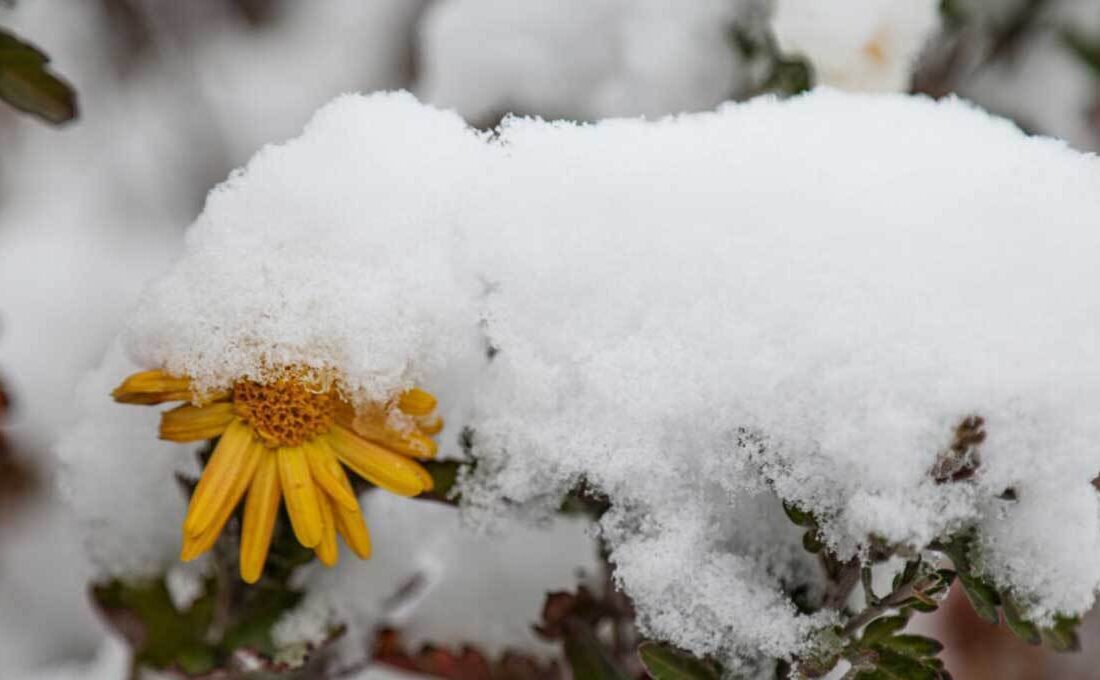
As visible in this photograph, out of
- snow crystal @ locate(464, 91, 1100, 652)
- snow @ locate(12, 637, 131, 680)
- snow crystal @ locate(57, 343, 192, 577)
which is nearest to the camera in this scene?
snow crystal @ locate(464, 91, 1100, 652)

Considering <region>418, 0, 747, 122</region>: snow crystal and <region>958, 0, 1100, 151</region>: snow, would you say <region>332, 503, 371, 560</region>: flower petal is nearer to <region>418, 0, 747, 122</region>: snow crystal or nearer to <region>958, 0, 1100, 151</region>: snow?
<region>418, 0, 747, 122</region>: snow crystal

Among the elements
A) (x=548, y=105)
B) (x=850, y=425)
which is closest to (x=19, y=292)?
(x=548, y=105)

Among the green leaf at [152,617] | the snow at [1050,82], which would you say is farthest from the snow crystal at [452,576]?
the snow at [1050,82]

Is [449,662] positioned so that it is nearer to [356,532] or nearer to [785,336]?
[356,532]

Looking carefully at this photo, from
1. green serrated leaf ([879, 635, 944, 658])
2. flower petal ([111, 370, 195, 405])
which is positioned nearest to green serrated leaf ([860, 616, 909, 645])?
green serrated leaf ([879, 635, 944, 658])

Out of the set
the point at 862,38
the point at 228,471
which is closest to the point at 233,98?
the point at 862,38

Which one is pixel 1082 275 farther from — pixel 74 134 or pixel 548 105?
pixel 74 134
